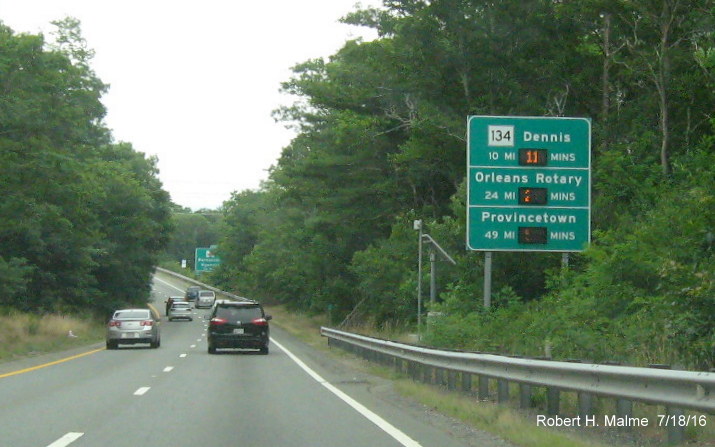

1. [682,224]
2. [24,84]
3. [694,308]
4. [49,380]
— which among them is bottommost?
[49,380]

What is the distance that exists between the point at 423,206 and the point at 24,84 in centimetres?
1896

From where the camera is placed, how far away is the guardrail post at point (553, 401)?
12.4 metres

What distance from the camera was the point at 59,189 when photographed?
155 feet

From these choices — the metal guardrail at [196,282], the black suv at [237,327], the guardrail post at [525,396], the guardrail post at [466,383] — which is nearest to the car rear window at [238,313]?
the black suv at [237,327]

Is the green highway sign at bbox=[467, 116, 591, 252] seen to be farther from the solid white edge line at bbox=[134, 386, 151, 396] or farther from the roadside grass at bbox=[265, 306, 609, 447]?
the solid white edge line at bbox=[134, 386, 151, 396]

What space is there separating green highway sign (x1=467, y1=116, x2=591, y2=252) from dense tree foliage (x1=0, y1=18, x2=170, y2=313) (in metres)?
26.9

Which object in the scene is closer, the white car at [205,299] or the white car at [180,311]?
the white car at [180,311]

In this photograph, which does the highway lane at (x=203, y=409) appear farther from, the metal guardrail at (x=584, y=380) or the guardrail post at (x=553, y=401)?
the guardrail post at (x=553, y=401)

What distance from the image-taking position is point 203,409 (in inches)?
583

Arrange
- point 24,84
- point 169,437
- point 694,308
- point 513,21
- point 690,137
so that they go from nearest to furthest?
point 169,437 → point 694,308 → point 690,137 → point 513,21 → point 24,84

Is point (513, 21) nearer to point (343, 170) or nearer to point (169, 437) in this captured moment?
point (343, 170)

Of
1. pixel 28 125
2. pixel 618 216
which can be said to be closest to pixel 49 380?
pixel 618 216

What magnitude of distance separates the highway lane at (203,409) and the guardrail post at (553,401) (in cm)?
136

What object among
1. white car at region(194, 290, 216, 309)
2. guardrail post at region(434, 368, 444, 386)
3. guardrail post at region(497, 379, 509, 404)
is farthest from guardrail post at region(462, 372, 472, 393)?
white car at region(194, 290, 216, 309)
